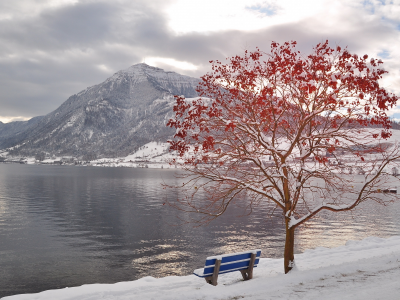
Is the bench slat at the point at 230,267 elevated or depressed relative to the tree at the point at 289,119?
depressed

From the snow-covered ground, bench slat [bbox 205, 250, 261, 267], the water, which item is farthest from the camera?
the water

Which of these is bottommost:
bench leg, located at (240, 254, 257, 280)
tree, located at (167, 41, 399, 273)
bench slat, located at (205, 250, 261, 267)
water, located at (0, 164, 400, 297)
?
water, located at (0, 164, 400, 297)

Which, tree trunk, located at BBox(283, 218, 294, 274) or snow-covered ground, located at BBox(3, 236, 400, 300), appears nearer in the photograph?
snow-covered ground, located at BBox(3, 236, 400, 300)

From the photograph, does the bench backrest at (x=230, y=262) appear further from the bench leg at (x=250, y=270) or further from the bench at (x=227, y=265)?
the bench leg at (x=250, y=270)

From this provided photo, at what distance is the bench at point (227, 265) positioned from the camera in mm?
12805

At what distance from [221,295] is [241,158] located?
5.59 meters

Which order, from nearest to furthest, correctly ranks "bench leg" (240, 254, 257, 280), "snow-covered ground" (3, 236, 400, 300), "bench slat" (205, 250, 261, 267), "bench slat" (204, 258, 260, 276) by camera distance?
"snow-covered ground" (3, 236, 400, 300)
"bench slat" (205, 250, 261, 267)
"bench slat" (204, 258, 260, 276)
"bench leg" (240, 254, 257, 280)

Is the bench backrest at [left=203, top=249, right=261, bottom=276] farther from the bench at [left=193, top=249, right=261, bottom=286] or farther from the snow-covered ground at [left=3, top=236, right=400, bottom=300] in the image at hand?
the snow-covered ground at [left=3, top=236, right=400, bottom=300]

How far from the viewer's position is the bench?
12805mm

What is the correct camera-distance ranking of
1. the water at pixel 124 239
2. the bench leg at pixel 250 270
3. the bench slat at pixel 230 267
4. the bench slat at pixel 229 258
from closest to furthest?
the bench slat at pixel 229 258
the bench slat at pixel 230 267
the bench leg at pixel 250 270
the water at pixel 124 239

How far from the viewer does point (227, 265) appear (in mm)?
13352

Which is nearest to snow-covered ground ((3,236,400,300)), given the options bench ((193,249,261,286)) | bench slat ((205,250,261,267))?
bench ((193,249,261,286))

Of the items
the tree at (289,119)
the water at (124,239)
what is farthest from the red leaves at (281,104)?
the water at (124,239)

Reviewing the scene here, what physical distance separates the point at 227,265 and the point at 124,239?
24.8m
